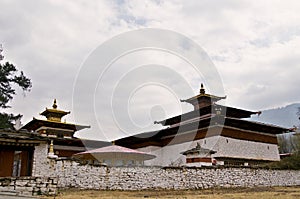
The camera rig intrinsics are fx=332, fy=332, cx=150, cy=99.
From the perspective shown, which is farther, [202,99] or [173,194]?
[202,99]

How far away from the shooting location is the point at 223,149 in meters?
24.1

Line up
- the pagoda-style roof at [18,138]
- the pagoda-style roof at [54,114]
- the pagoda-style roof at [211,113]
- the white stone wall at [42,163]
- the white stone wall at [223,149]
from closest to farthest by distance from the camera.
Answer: the white stone wall at [42,163]
the pagoda-style roof at [18,138]
the white stone wall at [223,149]
the pagoda-style roof at [211,113]
the pagoda-style roof at [54,114]

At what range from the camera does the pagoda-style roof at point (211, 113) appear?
26375 millimetres

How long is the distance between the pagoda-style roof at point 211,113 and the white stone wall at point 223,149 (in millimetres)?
2539

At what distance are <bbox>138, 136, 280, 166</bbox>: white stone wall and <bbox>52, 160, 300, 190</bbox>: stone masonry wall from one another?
591 cm

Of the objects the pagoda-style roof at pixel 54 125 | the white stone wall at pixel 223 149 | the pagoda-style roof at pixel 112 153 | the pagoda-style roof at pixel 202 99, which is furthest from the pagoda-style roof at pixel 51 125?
the pagoda-style roof at pixel 112 153

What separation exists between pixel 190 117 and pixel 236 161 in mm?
5911

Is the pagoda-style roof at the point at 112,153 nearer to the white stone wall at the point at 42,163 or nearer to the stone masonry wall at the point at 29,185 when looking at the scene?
the white stone wall at the point at 42,163

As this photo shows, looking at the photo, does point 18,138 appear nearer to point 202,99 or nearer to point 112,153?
point 112,153

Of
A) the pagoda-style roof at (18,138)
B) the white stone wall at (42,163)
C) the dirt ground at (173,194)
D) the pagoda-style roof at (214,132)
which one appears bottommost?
the dirt ground at (173,194)

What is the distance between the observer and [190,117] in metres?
28.6

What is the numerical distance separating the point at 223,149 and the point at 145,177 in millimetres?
10184

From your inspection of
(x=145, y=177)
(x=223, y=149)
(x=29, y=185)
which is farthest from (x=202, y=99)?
(x=29, y=185)

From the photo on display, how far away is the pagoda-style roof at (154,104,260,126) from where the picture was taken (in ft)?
86.5
